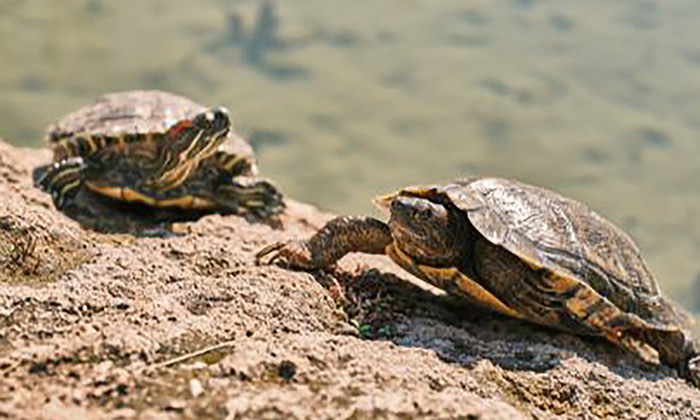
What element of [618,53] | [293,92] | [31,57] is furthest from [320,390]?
[618,53]

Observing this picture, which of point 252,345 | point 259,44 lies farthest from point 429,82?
point 252,345

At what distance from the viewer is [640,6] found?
19578 millimetres

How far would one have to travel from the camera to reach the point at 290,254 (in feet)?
13.4

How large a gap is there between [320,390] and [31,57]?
1590 centimetres

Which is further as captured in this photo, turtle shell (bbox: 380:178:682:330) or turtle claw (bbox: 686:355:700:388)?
turtle claw (bbox: 686:355:700:388)

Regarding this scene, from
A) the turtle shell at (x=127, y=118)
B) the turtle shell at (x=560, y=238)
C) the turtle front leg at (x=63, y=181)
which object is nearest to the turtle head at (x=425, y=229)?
the turtle shell at (x=560, y=238)

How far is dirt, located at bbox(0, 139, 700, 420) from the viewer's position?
250cm

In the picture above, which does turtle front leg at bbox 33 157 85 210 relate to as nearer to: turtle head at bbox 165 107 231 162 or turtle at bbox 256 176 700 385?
turtle head at bbox 165 107 231 162

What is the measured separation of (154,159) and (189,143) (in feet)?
1.34

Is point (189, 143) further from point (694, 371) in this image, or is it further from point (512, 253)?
point (694, 371)

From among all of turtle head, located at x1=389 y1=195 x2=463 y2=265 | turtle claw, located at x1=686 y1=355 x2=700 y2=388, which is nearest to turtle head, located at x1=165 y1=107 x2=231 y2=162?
turtle head, located at x1=389 y1=195 x2=463 y2=265

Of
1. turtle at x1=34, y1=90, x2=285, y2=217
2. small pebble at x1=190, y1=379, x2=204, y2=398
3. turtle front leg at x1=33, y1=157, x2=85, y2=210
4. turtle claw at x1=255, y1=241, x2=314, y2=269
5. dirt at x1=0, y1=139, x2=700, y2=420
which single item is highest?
turtle at x1=34, y1=90, x2=285, y2=217

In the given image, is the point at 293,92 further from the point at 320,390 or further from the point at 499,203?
the point at 320,390

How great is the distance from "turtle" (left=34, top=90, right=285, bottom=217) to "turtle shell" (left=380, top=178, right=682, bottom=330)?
1.60 meters
